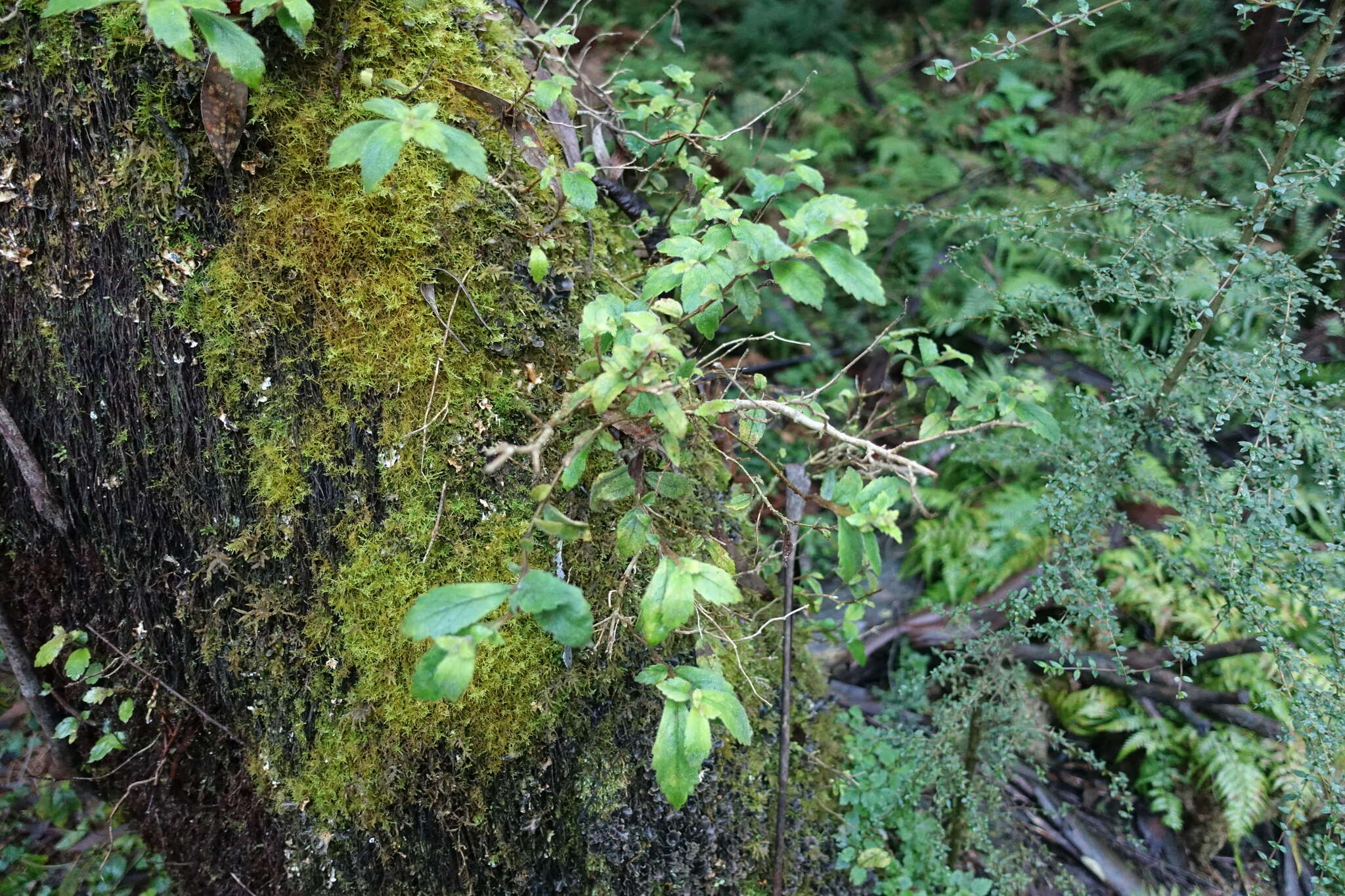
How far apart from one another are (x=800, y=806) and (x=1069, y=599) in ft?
3.54

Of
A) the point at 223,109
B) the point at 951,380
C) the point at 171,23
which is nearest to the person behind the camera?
the point at 171,23

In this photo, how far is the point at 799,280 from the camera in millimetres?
1556

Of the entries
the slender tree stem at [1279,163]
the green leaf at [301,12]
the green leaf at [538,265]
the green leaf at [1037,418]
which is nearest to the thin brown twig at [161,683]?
the green leaf at [538,265]

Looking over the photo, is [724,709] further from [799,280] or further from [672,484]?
[799,280]

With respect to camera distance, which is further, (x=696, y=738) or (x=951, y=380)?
(x=951, y=380)

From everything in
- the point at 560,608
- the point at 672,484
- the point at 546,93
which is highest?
the point at 546,93

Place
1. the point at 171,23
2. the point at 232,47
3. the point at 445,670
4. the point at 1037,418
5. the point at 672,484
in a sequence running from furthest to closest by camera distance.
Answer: the point at 1037,418
the point at 672,484
the point at 232,47
the point at 171,23
the point at 445,670

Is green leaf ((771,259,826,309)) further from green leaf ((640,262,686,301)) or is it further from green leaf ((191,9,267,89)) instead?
green leaf ((191,9,267,89))

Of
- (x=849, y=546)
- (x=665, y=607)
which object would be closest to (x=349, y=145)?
Answer: (x=665, y=607)

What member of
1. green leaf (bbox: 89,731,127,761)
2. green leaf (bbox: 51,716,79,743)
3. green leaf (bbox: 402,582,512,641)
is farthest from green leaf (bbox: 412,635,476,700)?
green leaf (bbox: 51,716,79,743)

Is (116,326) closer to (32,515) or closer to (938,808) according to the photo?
(32,515)

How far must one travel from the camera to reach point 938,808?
2.26 m

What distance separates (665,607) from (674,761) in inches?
10.9

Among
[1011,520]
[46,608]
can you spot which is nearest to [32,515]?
[46,608]
